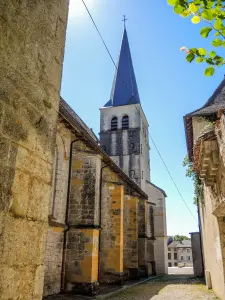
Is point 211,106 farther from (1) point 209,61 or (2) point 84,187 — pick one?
(1) point 209,61

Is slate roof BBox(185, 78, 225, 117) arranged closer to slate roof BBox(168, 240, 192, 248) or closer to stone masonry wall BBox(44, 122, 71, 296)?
stone masonry wall BBox(44, 122, 71, 296)

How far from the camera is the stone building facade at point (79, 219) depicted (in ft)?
31.0

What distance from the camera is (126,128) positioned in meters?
27.3

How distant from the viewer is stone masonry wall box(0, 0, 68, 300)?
1742 mm

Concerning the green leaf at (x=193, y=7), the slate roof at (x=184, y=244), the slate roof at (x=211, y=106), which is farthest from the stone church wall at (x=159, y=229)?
the slate roof at (x=184, y=244)

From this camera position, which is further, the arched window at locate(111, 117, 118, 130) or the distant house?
the distant house

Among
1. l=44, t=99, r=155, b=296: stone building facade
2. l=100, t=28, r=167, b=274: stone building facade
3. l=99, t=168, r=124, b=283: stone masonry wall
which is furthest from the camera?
l=100, t=28, r=167, b=274: stone building facade

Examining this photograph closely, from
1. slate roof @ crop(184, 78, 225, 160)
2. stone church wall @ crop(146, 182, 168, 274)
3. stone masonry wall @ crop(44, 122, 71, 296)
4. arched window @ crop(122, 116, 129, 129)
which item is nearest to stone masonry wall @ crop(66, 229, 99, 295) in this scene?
stone masonry wall @ crop(44, 122, 71, 296)

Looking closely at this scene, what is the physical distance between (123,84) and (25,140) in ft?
102

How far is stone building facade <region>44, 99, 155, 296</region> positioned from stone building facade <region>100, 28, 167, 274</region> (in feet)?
36.9

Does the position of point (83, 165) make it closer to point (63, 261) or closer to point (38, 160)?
point (63, 261)

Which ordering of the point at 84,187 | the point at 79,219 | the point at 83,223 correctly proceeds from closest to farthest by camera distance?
the point at 83,223 → the point at 79,219 → the point at 84,187

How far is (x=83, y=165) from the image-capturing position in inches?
433

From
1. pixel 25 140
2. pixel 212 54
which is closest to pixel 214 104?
pixel 212 54
